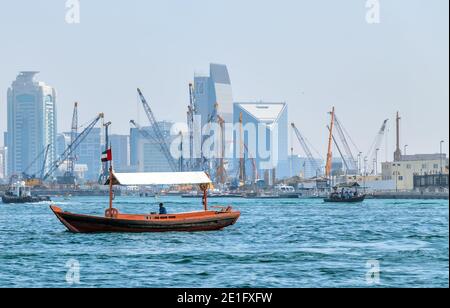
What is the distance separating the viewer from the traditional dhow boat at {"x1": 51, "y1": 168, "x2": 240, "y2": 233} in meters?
68.9

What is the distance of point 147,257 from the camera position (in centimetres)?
5278

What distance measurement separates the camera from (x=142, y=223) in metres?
68.6

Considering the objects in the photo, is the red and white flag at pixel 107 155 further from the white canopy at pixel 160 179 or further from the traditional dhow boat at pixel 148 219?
the white canopy at pixel 160 179

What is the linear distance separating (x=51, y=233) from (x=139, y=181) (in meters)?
9.63

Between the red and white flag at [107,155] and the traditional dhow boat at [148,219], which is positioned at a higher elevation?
the red and white flag at [107,155]

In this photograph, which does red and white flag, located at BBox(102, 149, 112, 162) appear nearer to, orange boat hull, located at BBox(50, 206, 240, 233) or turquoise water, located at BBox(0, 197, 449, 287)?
orange boat hull, located at BBox(50, 206, 240, 233)

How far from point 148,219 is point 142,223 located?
1.50ft

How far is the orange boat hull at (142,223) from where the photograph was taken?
68.8m

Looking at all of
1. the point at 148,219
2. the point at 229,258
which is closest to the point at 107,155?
the point at 148,219

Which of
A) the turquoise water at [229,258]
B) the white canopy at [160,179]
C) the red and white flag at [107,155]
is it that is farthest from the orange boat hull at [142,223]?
the red and white flag at [107,155]

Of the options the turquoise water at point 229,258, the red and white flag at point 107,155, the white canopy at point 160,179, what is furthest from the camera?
the white canopy at point 160,179
